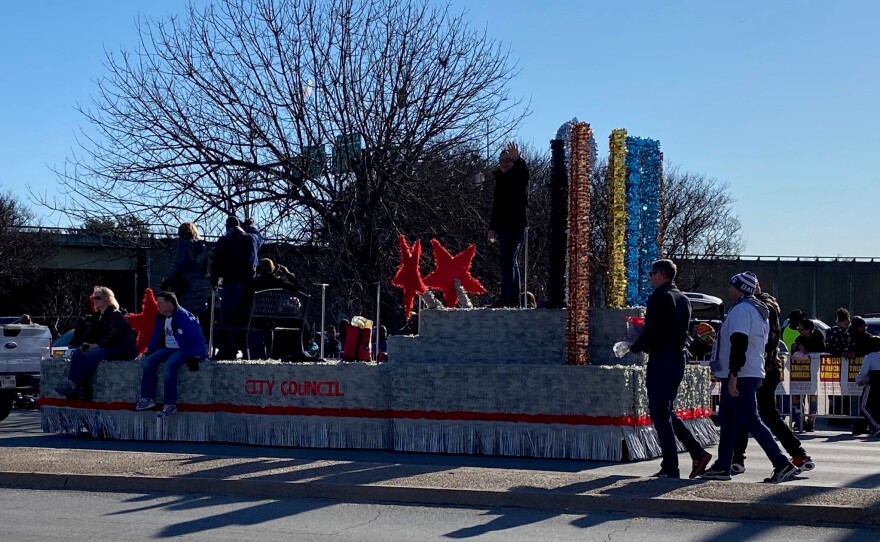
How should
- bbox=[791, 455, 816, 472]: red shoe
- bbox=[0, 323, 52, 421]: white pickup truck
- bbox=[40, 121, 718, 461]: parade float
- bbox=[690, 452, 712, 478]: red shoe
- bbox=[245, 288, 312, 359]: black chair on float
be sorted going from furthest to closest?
bbox=[0, 323, 52, 421]: white pickup truck
bbox=[245, 288, 312, 359]: black chair on float
bbox=[40, 121, 718, 461]: parade float
bbox=[791, 455, 816, 472]: red shoe
bbox=[690, 452, 712, 478]: red shoe

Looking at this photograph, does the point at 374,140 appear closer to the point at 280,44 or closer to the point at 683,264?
the point at 280,44

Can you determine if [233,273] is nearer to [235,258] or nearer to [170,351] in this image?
[235,258]

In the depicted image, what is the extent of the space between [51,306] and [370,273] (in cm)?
3850

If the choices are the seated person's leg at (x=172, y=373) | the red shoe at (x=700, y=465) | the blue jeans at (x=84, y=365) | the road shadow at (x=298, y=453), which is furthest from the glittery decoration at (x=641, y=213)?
the blue jeans at (x=84, y=365)

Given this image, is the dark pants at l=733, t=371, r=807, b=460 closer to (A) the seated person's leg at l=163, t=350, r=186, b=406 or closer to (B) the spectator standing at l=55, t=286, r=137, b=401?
(A) the seated person's leg at l=163, t=350, r=186, b=406

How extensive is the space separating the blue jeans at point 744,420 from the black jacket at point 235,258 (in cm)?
661

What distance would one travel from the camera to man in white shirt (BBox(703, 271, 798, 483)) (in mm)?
9859

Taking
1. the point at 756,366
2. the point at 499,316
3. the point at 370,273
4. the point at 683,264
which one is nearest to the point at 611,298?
the point at 499,316

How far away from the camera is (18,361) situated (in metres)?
19.1

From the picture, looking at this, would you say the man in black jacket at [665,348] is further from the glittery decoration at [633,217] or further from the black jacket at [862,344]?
the black jacket at [862,344]

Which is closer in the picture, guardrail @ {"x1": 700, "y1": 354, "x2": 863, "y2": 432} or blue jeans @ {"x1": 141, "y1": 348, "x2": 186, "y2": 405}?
blue jeans @ {"x1": 141, "y1": 348, "x2": 186, "y2": 405}

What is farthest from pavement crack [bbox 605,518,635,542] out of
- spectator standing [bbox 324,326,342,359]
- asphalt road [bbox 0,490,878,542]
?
spectator standing [bbox 324,326,342,359]

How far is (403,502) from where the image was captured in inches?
371

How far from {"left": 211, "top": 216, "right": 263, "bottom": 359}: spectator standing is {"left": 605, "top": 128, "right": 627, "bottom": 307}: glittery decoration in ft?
14.4
